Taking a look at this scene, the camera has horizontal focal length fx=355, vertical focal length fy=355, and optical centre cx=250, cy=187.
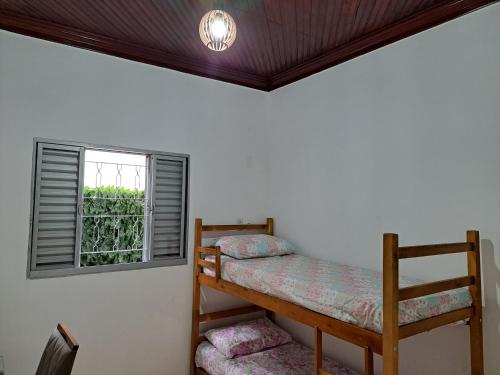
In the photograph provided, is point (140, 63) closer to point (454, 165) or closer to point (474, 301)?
point (454, 165)

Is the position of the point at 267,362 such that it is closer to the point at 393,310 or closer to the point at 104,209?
the point at 393,310

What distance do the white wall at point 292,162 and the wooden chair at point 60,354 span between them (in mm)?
998

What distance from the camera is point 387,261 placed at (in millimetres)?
1508

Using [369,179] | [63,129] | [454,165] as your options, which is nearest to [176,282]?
[63,129]

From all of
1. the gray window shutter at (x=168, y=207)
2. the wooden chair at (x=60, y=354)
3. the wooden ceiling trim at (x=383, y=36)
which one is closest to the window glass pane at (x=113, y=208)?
the gray window shutter at (x=168, y=207)

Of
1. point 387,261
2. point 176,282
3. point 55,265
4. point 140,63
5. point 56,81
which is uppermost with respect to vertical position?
point 140,63

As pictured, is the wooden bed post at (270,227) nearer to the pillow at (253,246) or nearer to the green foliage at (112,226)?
the pillow at (253,246)

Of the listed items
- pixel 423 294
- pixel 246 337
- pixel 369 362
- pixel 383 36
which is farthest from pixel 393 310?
pixel 383 36

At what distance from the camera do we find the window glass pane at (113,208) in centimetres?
276

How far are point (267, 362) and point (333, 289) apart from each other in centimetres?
117

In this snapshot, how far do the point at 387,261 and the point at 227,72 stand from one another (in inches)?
96.4

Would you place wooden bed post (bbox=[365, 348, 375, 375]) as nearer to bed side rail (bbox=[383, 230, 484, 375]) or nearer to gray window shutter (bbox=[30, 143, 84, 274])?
bed side rail (bbox=[383, 230, 484, 375])

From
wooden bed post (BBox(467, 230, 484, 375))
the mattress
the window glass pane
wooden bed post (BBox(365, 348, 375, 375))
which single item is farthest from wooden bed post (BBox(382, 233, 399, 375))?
the window glass pane

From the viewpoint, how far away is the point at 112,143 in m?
2.78
